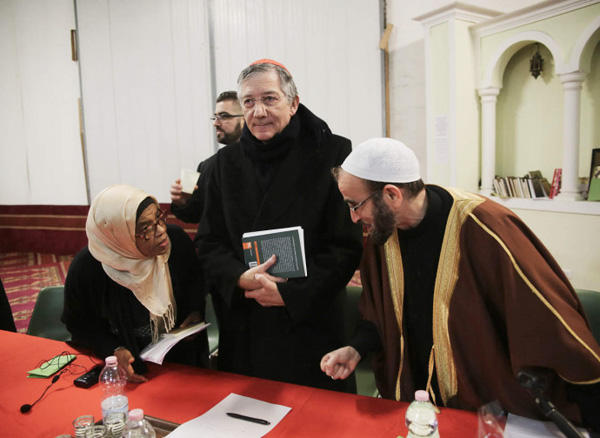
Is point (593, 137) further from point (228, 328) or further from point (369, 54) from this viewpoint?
point (228, 328)

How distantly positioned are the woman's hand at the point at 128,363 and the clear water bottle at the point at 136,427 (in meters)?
0.47

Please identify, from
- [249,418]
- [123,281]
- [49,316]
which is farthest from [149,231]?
[49,316]

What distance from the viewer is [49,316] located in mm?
2840

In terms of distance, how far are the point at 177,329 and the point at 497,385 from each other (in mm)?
1293

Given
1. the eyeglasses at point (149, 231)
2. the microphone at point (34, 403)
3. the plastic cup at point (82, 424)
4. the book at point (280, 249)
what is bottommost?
the microphone at point (34, 403)

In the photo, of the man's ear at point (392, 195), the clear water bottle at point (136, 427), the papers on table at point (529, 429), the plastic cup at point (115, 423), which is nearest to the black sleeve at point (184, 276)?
the plastic cup at point (115, 423)

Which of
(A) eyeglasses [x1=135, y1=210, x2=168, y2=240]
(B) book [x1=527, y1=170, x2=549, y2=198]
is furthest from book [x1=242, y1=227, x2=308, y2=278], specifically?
(B) book [x1=527, y1=170, x2=549, y2=198]

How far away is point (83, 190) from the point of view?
7.58 metres

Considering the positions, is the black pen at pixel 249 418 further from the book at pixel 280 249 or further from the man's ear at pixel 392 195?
the man's ear at pixel 392 195

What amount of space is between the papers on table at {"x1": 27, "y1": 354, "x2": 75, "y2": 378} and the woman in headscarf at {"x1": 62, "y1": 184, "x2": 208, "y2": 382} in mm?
111

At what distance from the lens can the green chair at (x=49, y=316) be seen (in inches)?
111

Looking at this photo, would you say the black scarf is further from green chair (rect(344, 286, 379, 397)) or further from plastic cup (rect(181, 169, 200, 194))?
green chair (rect(344, 286, 379, 397))

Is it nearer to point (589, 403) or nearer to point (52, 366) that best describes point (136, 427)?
point (52, 366)

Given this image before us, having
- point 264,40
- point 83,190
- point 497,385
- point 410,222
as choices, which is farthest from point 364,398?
point 83,190
